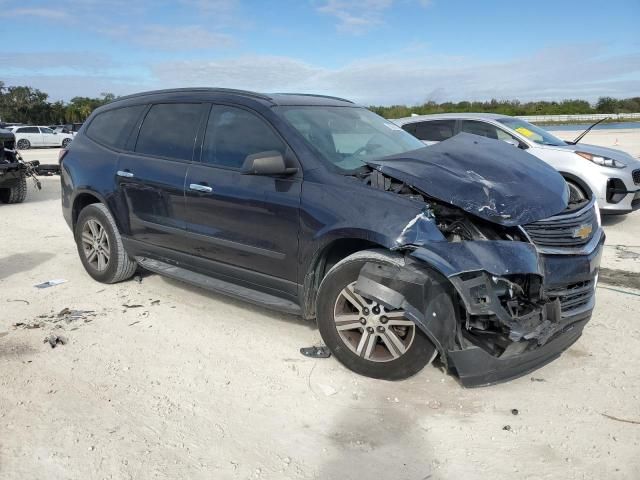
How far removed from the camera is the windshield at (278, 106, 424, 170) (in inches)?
153

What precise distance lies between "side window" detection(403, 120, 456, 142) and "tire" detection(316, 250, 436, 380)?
6.21 metres

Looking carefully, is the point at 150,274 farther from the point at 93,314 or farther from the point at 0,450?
the point at 0,450

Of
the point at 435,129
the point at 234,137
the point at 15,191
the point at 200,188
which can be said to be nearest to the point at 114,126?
the point at 200,188

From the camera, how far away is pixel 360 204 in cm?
336

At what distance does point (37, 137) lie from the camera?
32.6 meters

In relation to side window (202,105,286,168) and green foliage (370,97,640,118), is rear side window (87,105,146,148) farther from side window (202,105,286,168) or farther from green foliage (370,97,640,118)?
green foliage (370,97,640,118)

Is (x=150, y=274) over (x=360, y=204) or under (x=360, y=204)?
under

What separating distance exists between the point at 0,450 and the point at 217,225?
2.03 meters

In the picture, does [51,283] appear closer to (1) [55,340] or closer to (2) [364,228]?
(1) [55,340]

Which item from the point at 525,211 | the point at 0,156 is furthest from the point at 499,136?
the point at 0,156

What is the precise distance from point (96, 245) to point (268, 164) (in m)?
2.64

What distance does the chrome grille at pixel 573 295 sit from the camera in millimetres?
3250

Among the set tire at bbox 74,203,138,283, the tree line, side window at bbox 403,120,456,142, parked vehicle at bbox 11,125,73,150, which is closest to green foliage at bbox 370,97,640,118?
the tree line

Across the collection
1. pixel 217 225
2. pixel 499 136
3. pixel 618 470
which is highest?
pixel 499 136
